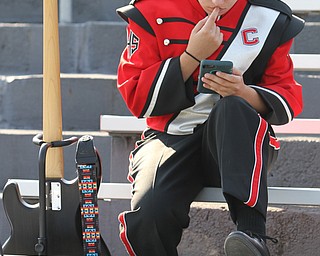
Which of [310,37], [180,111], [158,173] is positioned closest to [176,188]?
[158,173]

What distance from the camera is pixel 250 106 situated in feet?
6.58

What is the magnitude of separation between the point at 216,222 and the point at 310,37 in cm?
96

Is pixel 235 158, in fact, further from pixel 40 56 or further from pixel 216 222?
pixel 40 56

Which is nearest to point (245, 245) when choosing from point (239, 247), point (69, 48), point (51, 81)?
point (239, 247)

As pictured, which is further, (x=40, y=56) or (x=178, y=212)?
(x=40, y=56)

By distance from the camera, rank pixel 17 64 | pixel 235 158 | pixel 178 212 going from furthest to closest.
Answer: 1. pixel 17 64
2. pixel 178 212
3. pixel 235 158

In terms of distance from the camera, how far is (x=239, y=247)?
76.1 inches

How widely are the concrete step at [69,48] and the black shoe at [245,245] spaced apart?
1529 mm

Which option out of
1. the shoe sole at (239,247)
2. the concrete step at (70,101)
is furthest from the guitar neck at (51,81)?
the concrete step at (70,101)

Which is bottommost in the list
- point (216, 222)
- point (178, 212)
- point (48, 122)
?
point (216, 222)

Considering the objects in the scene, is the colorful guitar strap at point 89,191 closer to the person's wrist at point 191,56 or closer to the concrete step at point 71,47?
the person's wrist at point 191,56

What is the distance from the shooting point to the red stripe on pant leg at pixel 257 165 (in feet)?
6.40

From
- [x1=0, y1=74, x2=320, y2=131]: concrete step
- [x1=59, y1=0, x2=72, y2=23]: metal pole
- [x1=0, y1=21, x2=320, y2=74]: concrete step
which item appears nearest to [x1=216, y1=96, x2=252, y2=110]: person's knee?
[x1=0, y1=74, x2=320, y2=131]: concrete step

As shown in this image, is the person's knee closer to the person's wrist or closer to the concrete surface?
the person's wrist
